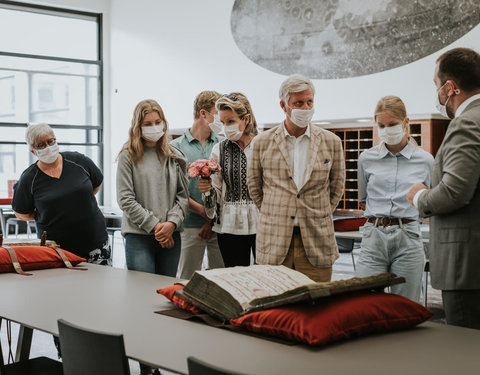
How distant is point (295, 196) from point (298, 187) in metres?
0.06

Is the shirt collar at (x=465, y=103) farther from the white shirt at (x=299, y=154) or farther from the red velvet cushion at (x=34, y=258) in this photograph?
the red velvet cushion at (x=34, y=258)

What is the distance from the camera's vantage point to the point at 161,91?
44.4ft

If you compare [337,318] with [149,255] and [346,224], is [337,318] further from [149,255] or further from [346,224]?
[346,224]

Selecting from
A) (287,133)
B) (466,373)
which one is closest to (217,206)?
(287,133)

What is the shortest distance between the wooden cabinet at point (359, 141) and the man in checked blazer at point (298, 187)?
735 cm

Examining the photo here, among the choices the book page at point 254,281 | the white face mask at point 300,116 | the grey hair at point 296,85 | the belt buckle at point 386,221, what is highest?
the grey hair at point 296,85

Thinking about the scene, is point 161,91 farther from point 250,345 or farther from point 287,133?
point 250,345

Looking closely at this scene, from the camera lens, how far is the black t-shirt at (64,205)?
360 cm

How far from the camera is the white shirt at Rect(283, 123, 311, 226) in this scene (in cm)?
297

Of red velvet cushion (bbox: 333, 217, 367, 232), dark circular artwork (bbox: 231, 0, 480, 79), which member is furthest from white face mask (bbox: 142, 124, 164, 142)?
dark circular artwork (bbox: 231, 0, 480, 79)

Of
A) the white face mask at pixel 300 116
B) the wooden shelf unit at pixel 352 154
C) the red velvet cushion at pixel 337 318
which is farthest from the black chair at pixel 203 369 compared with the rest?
the wooden shelf unit at pixel 352 154

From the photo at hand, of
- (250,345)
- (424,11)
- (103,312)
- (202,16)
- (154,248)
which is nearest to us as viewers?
(250,345)

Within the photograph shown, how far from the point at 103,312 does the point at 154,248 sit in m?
1.27

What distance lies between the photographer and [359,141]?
36.4 ft
